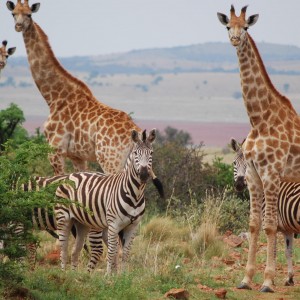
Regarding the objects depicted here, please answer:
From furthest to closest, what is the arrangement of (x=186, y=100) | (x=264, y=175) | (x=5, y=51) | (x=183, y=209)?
(x=186, y=100) → (x=183, y=209) → (x=5, y=51) → (x=264, y=175)

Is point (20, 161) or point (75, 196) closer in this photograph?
point (20, 161)

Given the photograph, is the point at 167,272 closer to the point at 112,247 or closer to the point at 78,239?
the point at 112,247

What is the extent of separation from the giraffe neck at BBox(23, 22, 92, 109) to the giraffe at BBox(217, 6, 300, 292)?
3375mm

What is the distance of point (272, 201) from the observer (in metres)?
11.0

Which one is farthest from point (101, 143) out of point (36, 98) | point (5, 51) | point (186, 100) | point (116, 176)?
point (186, 100)

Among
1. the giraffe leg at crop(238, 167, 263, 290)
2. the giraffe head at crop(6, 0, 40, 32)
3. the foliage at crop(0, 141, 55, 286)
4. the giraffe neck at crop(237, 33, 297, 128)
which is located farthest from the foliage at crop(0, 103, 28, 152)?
the foliage at crop(0, 141, 55, 286)

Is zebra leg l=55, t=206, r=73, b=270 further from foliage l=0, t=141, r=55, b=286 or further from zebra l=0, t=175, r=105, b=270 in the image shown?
foliage l=0, t=141, r=55, b=286

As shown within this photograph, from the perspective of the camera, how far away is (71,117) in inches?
551

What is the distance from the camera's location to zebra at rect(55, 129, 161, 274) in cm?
1118

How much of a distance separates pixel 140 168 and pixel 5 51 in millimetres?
4950

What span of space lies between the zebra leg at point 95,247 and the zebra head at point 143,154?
1.32 meters

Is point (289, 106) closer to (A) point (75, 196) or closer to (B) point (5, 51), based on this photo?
(A) point (75, 196)

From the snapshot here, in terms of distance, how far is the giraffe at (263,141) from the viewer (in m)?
11.0

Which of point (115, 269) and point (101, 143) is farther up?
point (101, 143)
